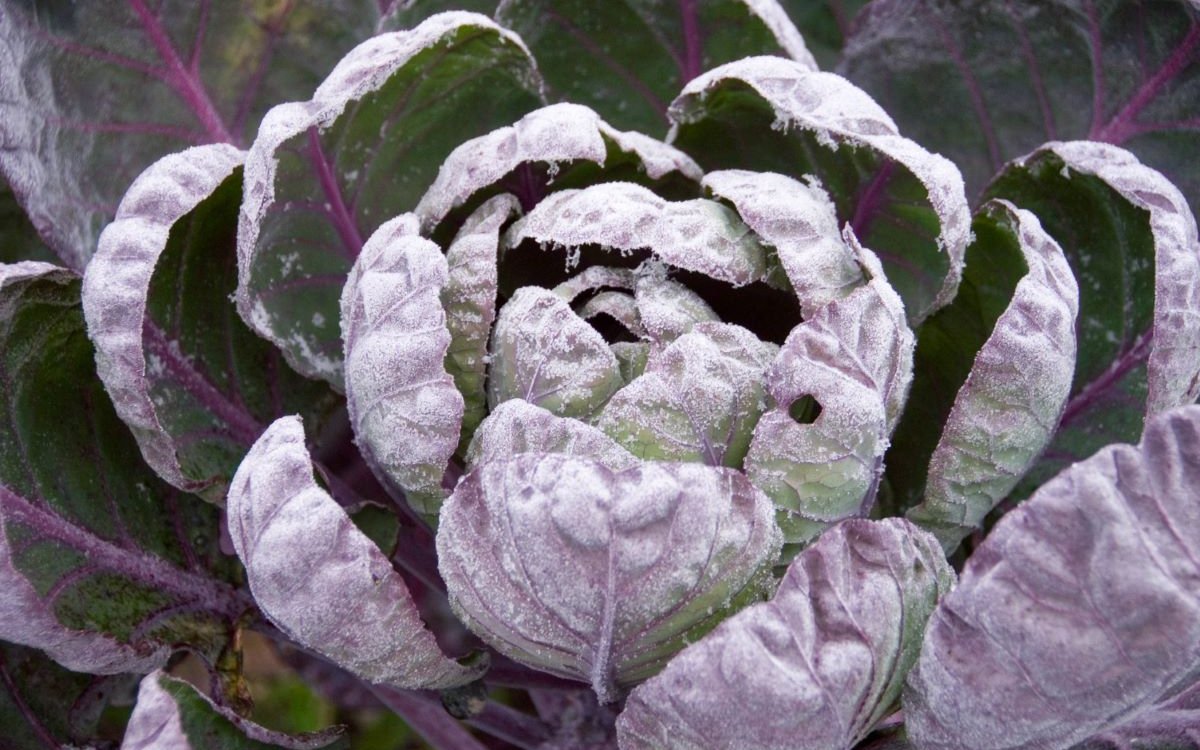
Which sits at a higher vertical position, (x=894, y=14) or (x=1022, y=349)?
(x=894, y=14)

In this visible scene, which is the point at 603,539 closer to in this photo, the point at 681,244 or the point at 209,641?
the point at 681,244

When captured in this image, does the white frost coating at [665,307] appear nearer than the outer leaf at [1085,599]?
No

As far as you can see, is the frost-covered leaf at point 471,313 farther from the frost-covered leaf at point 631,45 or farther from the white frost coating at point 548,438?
the frost-covered leaf at point 631,45

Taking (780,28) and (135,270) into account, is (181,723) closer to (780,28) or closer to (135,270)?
(135,270)

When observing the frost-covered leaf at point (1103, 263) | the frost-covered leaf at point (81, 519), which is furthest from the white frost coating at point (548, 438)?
the frost-covered leaf at point (1103, 263)

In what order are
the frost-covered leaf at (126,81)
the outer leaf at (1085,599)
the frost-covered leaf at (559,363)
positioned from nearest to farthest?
the outer leaf at (1085,599)
the frost-covered leaf at (559,363)
the frost-covered leaf at (126,81)

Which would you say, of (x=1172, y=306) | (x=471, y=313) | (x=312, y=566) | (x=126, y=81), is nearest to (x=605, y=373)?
(x=471, y=313)

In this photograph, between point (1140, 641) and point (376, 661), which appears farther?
point (376, 661)

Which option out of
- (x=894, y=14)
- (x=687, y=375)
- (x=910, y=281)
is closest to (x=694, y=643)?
(x=687, y=375)
